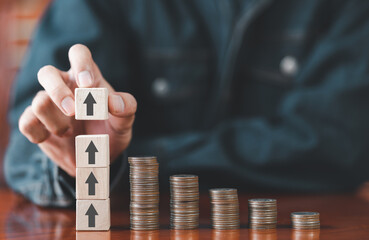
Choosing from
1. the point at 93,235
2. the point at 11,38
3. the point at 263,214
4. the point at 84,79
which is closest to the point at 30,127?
the point at 84,79

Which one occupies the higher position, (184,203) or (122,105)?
(122,105)

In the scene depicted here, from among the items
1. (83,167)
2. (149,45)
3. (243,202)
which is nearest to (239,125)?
(243,202)

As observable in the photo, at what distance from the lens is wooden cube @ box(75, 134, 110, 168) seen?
3.58ft

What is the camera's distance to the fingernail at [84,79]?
1.13 metres

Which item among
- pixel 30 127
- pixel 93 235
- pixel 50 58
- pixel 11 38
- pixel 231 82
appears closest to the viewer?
pixel 93 235

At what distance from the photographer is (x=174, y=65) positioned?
211 centimetres

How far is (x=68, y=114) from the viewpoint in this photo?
43.9 inches

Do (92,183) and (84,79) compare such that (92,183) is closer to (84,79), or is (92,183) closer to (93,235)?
(93,235)

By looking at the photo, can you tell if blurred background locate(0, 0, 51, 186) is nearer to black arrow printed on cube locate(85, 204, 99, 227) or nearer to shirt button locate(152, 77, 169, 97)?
shirt button locate(152, 77, 169, 97)

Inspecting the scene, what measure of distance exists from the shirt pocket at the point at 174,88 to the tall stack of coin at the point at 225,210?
101 cm

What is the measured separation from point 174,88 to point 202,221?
98 cm

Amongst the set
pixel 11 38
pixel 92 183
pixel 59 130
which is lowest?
pixel 92 183

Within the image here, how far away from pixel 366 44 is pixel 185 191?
44.7 inches

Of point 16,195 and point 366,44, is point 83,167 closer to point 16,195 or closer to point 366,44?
point 16,195
